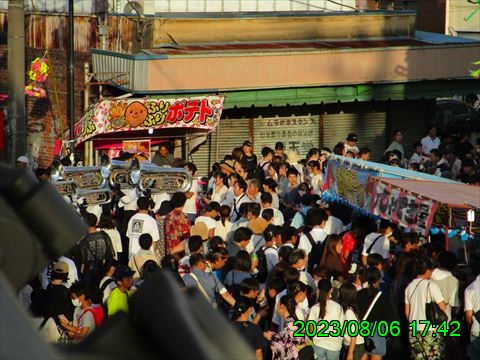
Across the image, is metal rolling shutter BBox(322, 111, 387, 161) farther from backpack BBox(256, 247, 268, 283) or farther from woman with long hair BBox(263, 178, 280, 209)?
backpack BBox(256, 247, 268, 283)

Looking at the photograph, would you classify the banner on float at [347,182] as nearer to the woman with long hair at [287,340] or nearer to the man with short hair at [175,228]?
the man with short hair at [175,228]

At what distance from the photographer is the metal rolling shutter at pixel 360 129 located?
25.0 m

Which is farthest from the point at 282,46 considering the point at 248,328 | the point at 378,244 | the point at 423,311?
the point at 248,328

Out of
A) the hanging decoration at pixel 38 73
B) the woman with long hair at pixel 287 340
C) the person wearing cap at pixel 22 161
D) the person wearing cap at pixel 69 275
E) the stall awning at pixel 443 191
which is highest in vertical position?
the hanging decoration at pixel 38 73

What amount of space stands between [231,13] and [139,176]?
457 inches

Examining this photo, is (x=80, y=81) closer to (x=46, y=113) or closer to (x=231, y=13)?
(x=46, y=113)

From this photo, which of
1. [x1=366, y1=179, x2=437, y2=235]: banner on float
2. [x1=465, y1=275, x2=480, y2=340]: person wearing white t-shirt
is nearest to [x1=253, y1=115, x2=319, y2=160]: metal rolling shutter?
[x1=366, y1=179, x2=437, y2=235]: banner on float

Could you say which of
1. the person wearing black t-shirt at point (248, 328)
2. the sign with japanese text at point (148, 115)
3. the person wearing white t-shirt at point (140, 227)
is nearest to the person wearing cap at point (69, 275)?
the person wearing white t-shirt at point (140, 227)

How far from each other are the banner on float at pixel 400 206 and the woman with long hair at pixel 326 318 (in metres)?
2.18

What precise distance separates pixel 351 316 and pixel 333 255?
2.30 metres

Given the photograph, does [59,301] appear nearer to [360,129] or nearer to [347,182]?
[347,182]

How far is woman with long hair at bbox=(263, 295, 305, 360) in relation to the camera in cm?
1005

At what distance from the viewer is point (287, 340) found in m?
10.1
